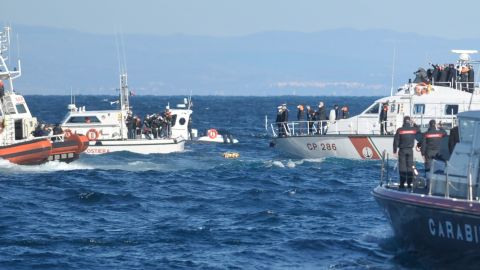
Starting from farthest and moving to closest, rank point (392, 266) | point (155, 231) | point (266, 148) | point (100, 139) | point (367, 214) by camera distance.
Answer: point (266, 148) → point (100, 139) → point (367, 214) → point (155, 231) → point (392, 266)

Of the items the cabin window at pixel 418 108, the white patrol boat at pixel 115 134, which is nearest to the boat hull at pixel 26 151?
the white patrol boat at pixel 115 134

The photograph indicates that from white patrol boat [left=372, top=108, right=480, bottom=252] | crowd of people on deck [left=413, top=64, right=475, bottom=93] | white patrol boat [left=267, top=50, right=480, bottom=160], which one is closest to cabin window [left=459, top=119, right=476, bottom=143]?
white patrol boat [left=372, top=108, right=480, bottom=252]

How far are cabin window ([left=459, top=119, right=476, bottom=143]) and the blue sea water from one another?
89.3 inches

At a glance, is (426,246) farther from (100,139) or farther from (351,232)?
(100,139)

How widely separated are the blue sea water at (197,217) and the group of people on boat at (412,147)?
1.54 metres

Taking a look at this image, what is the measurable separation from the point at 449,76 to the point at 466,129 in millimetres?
22618

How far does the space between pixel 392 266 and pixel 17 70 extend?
2374cm

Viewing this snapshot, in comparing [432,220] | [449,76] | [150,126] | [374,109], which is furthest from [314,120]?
[432,220]

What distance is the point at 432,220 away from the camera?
840 inches

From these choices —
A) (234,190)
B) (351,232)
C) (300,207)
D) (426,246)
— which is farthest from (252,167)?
(426,246)

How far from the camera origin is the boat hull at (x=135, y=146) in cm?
4628

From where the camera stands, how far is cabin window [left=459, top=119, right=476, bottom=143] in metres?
21.3

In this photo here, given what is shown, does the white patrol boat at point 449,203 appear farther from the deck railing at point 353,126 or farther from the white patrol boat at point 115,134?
the white patrol boat at point 115,134

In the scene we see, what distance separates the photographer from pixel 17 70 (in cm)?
4216
